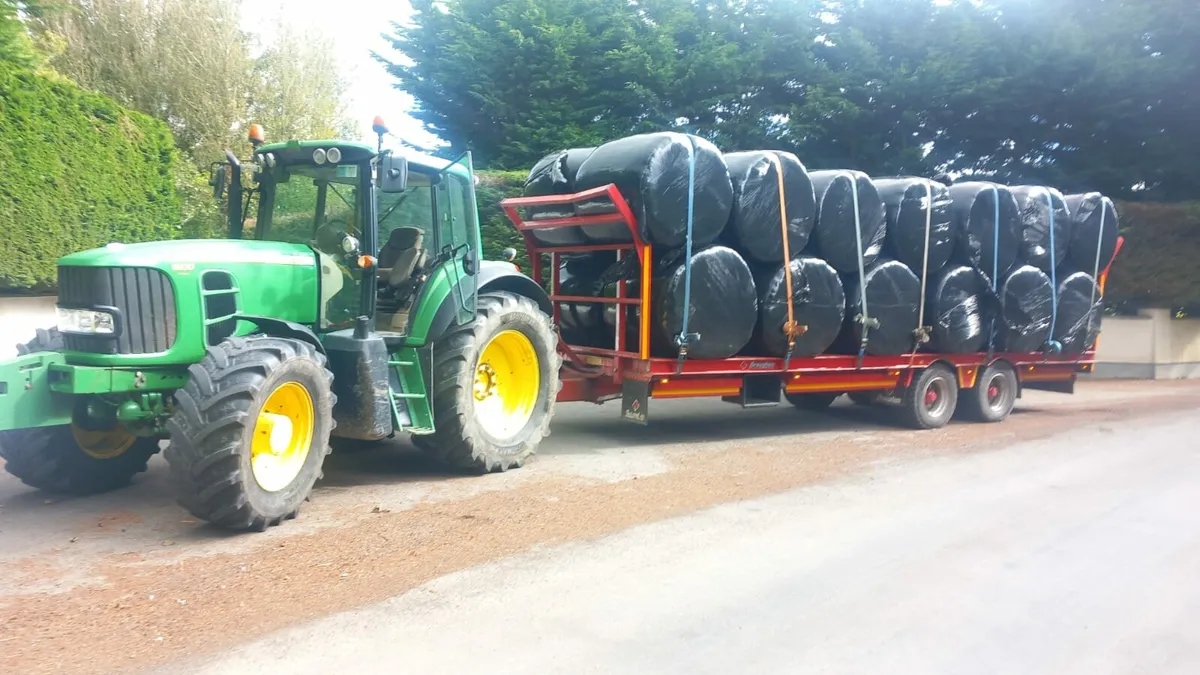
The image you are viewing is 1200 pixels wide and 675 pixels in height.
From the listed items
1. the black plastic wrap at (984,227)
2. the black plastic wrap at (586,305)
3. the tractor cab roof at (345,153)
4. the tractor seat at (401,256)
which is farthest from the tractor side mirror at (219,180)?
the black plastic wrap at (984,227)

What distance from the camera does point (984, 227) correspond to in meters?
10.5

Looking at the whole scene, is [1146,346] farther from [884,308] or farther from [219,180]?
[219,180]

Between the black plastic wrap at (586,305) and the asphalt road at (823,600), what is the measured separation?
9.91ft

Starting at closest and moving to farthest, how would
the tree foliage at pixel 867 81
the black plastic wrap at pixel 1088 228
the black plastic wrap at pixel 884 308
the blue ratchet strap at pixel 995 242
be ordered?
the black plastic wrap at pixel 884 308 → the blue ratchet strap at pixel 995 242 → the black plastic wrap at pixel 1088 228 → the tree foliage at pixel 867 81

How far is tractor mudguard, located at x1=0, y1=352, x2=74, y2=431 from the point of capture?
5020mm

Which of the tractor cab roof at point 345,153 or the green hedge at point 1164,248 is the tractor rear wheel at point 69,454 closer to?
the tractor cab roof at point 345,153

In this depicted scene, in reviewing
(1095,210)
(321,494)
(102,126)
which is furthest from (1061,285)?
(102,126)

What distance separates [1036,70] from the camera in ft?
57.0

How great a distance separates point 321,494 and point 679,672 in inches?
Result: 142

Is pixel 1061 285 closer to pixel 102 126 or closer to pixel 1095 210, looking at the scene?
pixel 1095 210

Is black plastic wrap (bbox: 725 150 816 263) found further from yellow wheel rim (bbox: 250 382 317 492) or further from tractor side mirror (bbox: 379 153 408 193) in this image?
yellow wheel rim (bbox: 250 382 317 492)

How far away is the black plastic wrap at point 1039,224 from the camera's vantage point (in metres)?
11.0

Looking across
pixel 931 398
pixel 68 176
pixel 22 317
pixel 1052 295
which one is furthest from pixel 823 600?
pixel 68 176

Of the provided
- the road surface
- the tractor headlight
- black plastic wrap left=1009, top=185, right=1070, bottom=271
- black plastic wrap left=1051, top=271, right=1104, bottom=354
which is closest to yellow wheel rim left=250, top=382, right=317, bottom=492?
the road surface
